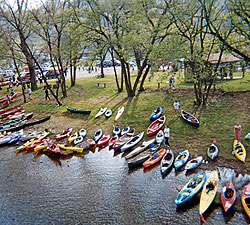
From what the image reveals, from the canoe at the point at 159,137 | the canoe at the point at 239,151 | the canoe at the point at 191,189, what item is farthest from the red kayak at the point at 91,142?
the canoe at the point at 239,151

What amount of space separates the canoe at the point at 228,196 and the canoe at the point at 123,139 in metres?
8.21

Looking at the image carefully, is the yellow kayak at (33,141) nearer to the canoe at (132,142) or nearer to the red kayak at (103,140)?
the red kayak at (103,140)

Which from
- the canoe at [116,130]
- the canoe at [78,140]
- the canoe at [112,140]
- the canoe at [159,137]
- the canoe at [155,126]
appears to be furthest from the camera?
the canoe at [116,130]

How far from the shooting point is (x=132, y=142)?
59.7 ft

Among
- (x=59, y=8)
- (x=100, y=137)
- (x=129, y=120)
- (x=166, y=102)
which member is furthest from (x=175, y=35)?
(x=59, y=8)

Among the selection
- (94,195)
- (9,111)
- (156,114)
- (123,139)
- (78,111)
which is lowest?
(94,195)

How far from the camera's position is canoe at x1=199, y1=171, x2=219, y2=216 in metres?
11.3

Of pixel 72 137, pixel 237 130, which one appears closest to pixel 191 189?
pixel 237 130

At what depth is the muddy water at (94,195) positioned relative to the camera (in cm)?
1144

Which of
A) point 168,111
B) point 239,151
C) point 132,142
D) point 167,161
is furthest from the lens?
point 168,111

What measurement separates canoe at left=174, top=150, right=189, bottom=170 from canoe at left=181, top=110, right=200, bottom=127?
3.76m

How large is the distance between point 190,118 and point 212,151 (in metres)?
4.81

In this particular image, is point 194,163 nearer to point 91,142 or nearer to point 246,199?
point 246,199

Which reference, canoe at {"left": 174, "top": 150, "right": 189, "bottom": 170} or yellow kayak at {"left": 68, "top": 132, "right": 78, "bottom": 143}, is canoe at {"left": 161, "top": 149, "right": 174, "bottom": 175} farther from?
yellow kayak at {"left": 68, "top": 132, "right": 78, "bottom": 143}
